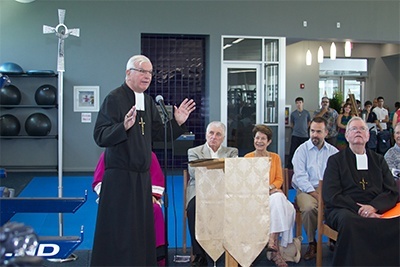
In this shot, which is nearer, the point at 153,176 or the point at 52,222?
the point at 153,176

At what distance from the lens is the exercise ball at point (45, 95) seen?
8.97 m

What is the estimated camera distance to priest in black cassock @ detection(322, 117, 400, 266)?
332 centimetres

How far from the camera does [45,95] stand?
29.4 ft

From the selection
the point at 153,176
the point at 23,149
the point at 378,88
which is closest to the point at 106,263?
the point at 153,176

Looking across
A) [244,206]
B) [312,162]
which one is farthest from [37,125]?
[244,206]

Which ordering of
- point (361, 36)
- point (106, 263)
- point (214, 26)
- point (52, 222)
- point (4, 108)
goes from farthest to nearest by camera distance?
point (361, 36)
point (214, 26)
point (4, 108)
point (52, 222)
point (106, 263)

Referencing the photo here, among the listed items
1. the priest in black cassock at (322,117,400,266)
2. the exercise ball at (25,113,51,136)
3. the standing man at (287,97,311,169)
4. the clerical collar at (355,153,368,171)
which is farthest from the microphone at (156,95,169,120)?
the standing man at (287,97,311,169)

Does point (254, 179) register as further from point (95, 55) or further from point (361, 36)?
point (361, 36)

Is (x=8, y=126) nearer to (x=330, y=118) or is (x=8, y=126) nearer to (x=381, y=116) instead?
(x=330, y=118)

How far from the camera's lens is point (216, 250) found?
3.43 m

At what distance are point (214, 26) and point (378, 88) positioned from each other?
7377 mm

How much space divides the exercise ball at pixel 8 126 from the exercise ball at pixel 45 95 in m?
0.57

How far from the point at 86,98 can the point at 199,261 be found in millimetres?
6269

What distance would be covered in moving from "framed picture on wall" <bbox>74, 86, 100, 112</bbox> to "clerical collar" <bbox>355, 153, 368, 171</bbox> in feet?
21.9
